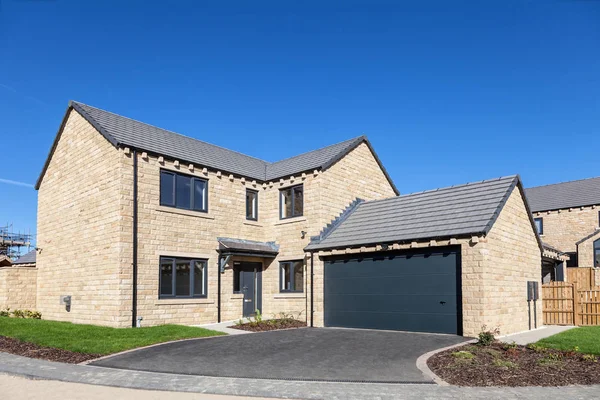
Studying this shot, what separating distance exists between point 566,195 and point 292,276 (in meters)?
23.8

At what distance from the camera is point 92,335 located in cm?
1434

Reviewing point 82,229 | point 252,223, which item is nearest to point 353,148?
point 252,223

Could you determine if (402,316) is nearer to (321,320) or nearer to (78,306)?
(321,320)

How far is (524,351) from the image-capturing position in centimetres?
1166

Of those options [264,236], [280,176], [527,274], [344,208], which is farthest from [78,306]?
[527,274]

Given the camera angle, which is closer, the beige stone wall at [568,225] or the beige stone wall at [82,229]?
the beige stone wall at [82,229]

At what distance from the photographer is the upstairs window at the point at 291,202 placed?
21031 millimetres

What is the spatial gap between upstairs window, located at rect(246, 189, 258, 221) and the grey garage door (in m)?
4.66

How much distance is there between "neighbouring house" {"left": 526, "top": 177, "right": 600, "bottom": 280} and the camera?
101 ft

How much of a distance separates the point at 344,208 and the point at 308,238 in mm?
2423

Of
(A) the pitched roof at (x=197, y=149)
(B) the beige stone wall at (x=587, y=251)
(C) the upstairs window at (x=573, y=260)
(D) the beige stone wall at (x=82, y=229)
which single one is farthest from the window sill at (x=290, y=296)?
(C) the upstairs window at (x=573, y=260)

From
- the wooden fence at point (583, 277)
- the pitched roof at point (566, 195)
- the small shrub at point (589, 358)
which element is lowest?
the small shrub at point (589, 358)

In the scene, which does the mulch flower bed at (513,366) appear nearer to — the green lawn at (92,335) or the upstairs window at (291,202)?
the green lawn at (92,335)

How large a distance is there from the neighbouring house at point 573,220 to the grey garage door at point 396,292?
1889 cm
